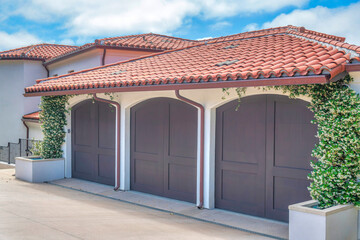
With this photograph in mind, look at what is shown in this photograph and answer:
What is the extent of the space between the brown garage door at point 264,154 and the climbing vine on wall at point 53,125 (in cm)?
Answer: 610

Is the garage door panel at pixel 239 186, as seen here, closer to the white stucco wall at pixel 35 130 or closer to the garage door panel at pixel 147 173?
the garage door panel at pixel 147 173

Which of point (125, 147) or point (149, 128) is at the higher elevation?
point (149, 128)

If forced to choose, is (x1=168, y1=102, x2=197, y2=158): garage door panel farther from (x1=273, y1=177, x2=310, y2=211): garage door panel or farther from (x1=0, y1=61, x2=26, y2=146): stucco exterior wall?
(x1=0, y1=61, x2=26, y2=146): stucco exterior wall

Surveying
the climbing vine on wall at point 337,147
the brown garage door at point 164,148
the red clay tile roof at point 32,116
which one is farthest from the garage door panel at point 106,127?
the red clay tile roof at point 32,116

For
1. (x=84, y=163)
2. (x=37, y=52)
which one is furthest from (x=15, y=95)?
(x=84, y=163)

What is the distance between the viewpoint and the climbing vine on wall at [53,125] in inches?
498

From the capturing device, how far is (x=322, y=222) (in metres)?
5.81

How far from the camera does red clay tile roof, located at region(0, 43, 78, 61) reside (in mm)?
19770

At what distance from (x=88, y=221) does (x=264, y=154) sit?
347 cm

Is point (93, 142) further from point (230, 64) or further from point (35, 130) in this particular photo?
point (35, 130)

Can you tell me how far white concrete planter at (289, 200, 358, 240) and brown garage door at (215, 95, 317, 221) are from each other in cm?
99

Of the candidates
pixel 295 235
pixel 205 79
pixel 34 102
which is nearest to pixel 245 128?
pixel 205 79

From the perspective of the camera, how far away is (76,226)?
6.61 meters

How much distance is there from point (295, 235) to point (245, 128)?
2569mm
